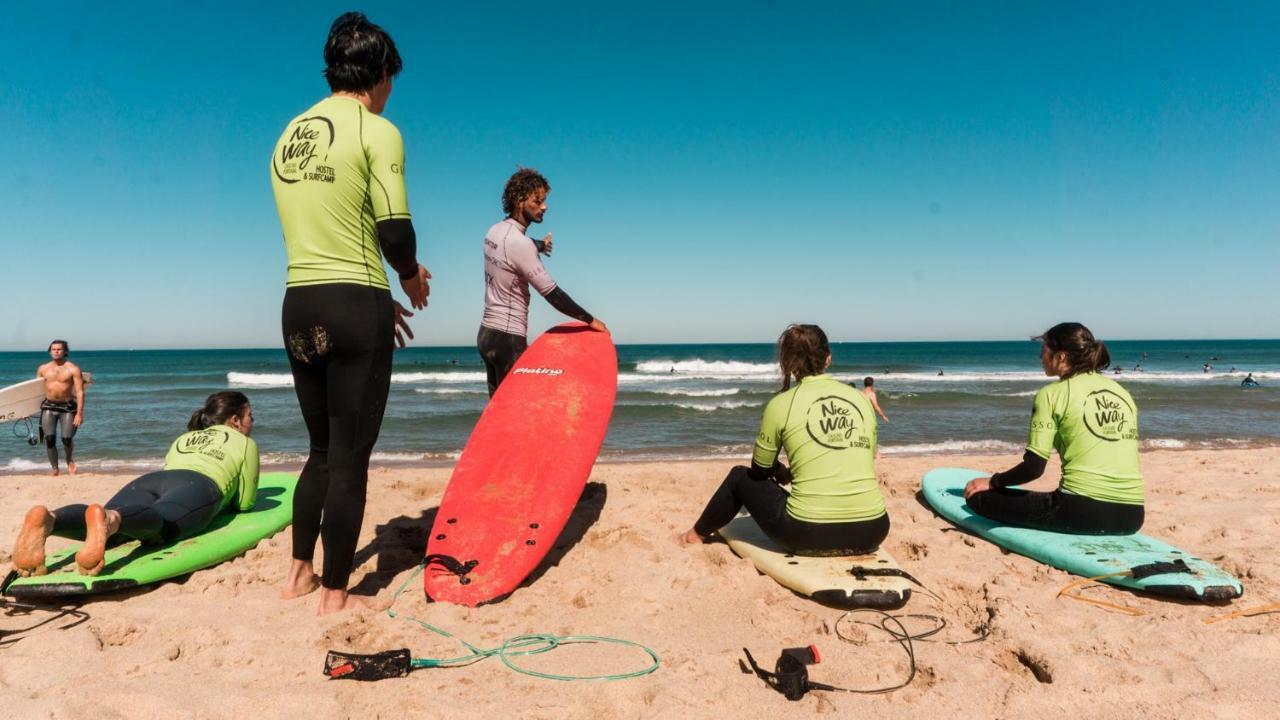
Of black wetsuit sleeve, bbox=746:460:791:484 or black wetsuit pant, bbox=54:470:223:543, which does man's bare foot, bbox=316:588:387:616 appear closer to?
black wetsuit pant, bbox=54:470:223:543

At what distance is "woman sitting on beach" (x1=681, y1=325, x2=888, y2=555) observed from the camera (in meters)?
3.13

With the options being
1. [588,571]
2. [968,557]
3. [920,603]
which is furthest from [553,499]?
[968,557]

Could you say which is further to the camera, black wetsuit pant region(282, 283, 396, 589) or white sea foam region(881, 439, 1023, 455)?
white sea foam region(881, 439, 1023, 455)

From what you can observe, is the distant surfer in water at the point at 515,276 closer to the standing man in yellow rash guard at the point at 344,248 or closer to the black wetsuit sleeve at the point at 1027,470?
the standing man in yellow rash guard at the point at 344,248

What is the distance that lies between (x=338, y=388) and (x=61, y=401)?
776cm

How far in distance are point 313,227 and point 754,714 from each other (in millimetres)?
2291

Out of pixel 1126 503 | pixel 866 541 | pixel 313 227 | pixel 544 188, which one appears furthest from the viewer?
pixel 544 188

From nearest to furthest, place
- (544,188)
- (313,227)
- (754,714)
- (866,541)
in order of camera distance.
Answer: (754,714), (313,227), (866,541), (544,188)

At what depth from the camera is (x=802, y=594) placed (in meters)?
3.01

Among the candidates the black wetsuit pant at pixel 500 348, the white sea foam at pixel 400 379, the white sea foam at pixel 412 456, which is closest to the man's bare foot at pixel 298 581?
the black wetsuit pant at pixel 500 348

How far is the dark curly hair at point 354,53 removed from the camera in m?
2.48

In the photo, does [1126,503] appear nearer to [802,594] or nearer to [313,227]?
[802,594]

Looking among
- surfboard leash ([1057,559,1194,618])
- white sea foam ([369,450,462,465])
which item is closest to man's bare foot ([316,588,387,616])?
surfboard leash ([1057,559,1194,618])

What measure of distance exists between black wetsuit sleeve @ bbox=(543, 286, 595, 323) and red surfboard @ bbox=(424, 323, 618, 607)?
513 mm
